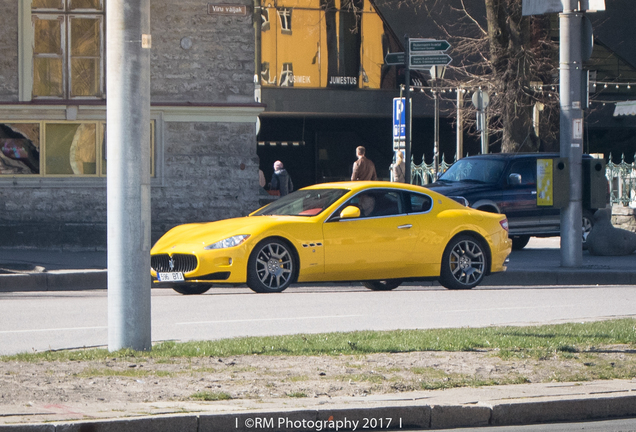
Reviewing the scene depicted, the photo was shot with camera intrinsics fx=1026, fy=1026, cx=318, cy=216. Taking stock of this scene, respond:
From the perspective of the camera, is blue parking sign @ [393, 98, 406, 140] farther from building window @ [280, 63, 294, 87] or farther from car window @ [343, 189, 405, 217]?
building window @ [280, 63, 294, 87]

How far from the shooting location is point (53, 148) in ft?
66.3

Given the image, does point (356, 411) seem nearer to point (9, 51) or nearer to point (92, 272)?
point (92, 272)

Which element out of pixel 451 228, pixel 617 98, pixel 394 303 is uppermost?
pixel 617 98

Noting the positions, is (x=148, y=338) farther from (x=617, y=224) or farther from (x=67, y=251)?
(x=617, y=224)

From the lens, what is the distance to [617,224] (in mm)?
23047

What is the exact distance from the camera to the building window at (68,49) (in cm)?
2027

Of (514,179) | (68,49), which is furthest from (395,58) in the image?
(68,49)

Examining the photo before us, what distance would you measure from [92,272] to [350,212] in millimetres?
4140

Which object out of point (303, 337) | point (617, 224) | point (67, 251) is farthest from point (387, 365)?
point (617, 224)

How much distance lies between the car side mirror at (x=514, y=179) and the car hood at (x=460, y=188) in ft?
1.32

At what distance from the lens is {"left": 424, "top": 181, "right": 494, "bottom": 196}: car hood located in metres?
19.9

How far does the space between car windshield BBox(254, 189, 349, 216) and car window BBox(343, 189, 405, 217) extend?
0.24m

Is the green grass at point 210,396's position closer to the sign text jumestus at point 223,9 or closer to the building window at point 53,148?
the building window at point 53,148

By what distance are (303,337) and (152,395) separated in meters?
2.68
